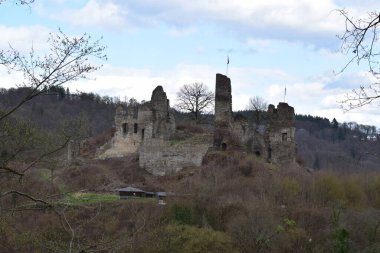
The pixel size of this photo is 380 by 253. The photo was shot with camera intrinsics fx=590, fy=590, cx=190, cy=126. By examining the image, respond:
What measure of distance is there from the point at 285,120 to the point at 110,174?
12476 mm

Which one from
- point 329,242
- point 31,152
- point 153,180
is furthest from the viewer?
point 153,180

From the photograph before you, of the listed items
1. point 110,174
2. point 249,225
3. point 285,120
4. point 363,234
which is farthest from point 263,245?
point 110,174

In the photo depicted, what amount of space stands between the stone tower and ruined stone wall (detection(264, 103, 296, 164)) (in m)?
2.76

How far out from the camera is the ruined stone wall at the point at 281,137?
38.6m

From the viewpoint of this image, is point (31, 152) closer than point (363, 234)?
Yes

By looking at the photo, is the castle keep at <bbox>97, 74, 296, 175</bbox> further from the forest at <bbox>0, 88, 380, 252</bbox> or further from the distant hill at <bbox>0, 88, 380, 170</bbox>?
the distant hill at <bbox>0, 88, 380, 170</bbox>

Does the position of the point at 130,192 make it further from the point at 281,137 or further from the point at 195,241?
the point at 281,137

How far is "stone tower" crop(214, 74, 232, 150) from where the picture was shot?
38.3 metres

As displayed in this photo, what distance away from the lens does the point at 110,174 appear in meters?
40.7

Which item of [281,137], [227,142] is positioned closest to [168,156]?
[227,142]

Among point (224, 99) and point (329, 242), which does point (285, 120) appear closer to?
point (224, 99)

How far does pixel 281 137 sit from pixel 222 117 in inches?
163

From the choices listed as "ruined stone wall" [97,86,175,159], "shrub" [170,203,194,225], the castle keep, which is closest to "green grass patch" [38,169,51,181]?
the castle keep

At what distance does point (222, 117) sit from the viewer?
3828 centimetres
